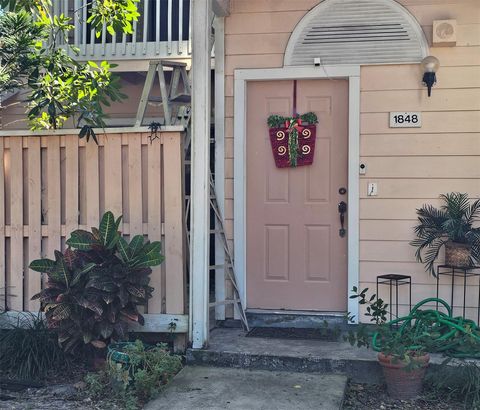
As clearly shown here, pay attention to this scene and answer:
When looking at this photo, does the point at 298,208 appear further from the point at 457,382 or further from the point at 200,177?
the point at 457,382

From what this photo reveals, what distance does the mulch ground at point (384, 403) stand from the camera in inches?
158

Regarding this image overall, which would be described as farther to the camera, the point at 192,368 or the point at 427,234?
the point at 427,234

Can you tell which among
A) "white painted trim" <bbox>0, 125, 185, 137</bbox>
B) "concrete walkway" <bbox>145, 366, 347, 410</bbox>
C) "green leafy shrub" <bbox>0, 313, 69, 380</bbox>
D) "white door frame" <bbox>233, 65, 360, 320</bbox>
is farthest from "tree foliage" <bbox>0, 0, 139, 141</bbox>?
"concrete walkway" <bbox>145, 366, 347, 410</bbox>

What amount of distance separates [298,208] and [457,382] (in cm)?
210

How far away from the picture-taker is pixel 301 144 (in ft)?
18.1

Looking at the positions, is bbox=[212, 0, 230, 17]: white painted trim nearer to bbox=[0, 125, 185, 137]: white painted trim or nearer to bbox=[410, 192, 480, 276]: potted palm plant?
bbox=[0, 125, 185, 137]: white painted trim

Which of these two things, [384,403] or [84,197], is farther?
[84,197]

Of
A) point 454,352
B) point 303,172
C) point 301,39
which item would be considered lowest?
point 454,352

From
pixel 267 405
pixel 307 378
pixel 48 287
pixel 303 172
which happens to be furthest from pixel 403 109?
pixel 48 287

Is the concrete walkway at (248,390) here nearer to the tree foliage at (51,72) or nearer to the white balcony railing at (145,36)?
the tree foliage at (51,72)

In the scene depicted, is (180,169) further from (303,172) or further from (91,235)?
(303,172)

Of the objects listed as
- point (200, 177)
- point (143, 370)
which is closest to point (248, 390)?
point (143, 370)

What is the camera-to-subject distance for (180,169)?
195 inches

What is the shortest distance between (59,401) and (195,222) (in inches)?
64.4
